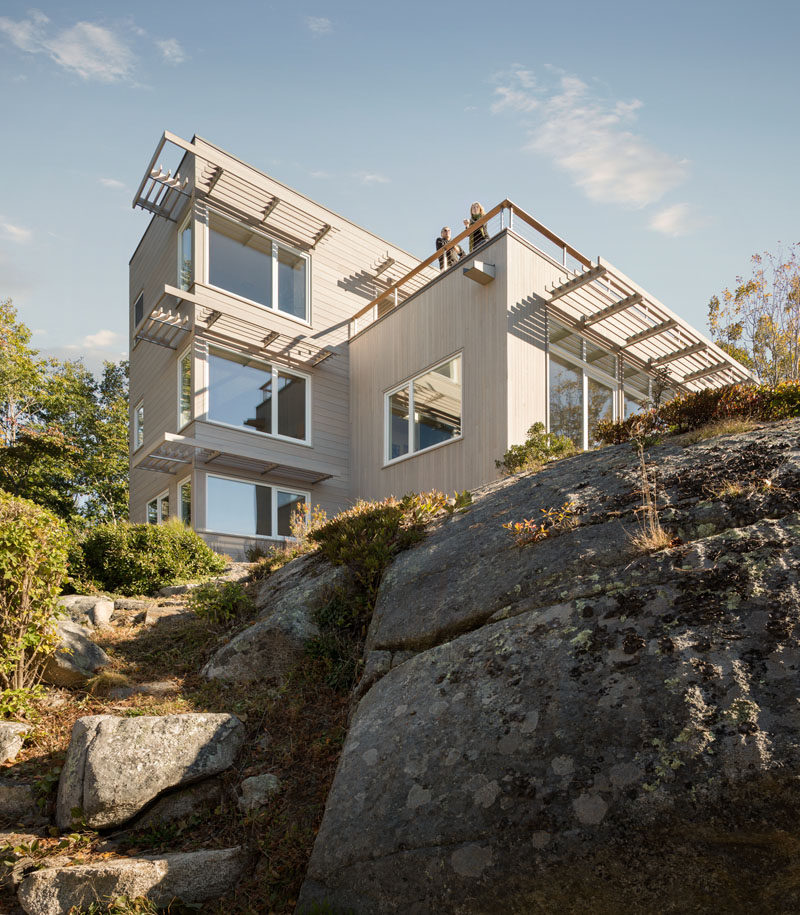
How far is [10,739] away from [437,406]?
1059 cm

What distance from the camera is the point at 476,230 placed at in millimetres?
14844

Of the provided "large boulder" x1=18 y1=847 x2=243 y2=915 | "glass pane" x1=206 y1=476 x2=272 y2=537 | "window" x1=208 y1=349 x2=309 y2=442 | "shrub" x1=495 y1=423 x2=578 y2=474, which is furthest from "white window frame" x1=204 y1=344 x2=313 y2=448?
"large boulder" x1=18 y1=847 x2=243 y2=915

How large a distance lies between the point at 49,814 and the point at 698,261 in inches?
772

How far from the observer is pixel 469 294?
14.2m

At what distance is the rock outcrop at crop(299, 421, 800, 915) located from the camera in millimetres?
3143

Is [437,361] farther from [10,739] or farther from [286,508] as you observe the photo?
[10,739]

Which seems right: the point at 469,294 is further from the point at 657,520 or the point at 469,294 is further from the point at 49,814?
the point at 49,814

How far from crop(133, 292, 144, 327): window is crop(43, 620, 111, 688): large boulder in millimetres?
14325

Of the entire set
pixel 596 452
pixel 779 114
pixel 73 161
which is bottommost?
pixel 596 452

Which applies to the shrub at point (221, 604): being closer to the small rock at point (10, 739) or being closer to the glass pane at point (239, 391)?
the small rock at point (10, 739)

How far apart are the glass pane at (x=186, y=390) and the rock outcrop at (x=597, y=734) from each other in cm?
1186

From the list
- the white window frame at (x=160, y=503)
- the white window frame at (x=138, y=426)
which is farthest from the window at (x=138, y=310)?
the white window frame at (x=160, y=503)

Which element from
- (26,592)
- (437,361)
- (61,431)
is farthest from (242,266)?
(26,592)

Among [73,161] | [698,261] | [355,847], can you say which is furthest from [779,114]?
[355,847]
